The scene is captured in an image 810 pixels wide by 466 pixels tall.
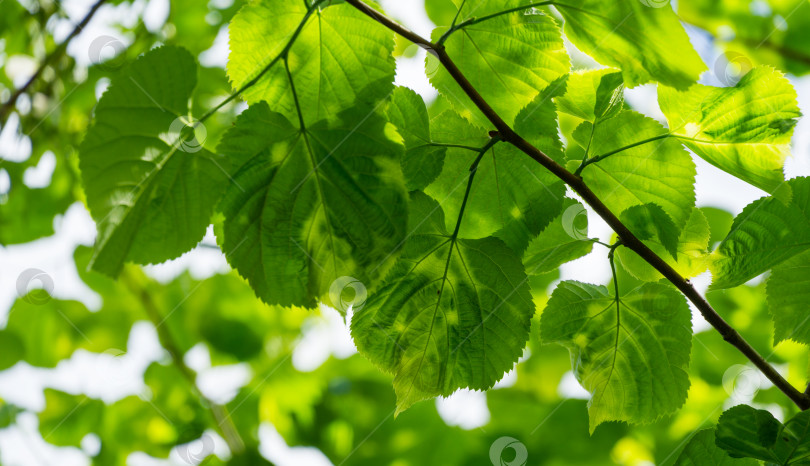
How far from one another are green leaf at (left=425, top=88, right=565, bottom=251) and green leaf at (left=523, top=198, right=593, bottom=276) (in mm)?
56

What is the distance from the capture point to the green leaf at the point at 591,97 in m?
0.75

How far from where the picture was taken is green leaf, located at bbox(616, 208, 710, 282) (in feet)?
2.56

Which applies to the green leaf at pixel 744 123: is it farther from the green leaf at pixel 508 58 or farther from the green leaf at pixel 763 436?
the green leaf at pixel 763 436

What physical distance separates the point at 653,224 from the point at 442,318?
291 millimetres

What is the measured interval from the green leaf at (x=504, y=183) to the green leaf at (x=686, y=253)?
0.46ft

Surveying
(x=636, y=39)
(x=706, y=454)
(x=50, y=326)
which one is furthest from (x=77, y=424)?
(x=636, y=39)

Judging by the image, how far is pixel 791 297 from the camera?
80cm

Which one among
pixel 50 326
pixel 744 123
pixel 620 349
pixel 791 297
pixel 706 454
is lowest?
pixel 50 326

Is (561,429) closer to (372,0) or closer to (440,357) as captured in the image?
(440,357)

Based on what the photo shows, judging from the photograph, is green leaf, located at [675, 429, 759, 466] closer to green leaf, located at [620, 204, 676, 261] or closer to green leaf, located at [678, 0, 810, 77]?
green leaf, located at [620, 204, 676, 261]

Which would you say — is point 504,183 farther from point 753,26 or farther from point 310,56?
point 753,26

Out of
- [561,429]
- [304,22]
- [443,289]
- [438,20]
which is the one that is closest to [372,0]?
[304,22]

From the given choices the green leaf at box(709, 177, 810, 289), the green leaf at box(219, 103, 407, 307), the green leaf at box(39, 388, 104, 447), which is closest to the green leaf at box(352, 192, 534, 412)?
the green leaf at box(219, 103, 407, 307)

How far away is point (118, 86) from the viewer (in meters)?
0.68
